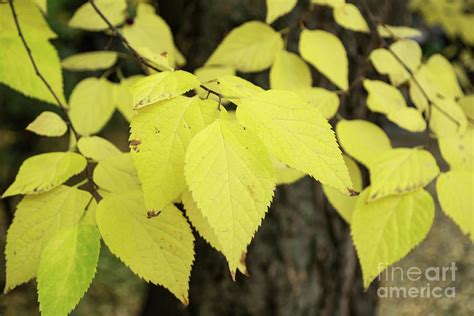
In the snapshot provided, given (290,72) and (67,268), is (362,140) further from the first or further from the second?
(67,268)

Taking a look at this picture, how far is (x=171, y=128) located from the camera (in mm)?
406

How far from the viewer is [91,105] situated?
2.61 feet

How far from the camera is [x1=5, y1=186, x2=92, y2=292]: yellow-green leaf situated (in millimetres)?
505

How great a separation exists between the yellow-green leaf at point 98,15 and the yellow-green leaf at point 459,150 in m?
0.46

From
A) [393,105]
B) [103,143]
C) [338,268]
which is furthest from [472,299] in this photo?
[103,143]

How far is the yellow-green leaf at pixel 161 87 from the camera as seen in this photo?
0.40m

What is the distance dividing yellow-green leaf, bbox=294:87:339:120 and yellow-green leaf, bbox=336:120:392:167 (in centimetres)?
2

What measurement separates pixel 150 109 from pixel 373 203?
0.98ft

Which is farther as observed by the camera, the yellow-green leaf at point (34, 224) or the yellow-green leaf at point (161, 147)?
the yellow-green leaf at point (34, 224)

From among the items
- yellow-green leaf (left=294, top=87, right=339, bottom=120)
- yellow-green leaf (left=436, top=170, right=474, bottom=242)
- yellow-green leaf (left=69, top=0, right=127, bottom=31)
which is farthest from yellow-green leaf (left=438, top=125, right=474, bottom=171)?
yellow-green leaf (left=69, top=0, right=127, bottom=31)

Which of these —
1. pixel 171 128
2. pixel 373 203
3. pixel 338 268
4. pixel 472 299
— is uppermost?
pixel 171 128

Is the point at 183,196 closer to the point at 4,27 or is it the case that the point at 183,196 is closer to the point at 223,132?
the point at 223,132

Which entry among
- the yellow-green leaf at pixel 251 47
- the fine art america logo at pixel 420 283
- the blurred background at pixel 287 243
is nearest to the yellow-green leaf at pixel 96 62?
the yellow-green leaf at pixel 251 47

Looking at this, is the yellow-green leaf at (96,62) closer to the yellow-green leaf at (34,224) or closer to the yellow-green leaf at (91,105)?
the yellow-green leaf at (91,105)
